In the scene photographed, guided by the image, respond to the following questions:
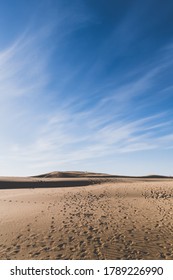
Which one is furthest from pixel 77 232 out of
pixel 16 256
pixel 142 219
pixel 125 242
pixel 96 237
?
pixel 142 219

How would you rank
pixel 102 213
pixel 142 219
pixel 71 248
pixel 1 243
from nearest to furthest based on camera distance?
pixel 71 248
pixel 1 243
pixel 142 219
pixel 102 213

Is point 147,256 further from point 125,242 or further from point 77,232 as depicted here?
point 77,232

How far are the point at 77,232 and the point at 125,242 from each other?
8.42ft

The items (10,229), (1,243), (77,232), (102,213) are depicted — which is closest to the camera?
(1,243)

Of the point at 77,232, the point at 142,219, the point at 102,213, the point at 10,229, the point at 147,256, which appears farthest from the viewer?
the point at 102,213

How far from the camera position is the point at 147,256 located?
30.2 feet

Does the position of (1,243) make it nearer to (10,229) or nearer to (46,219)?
(10,229)
